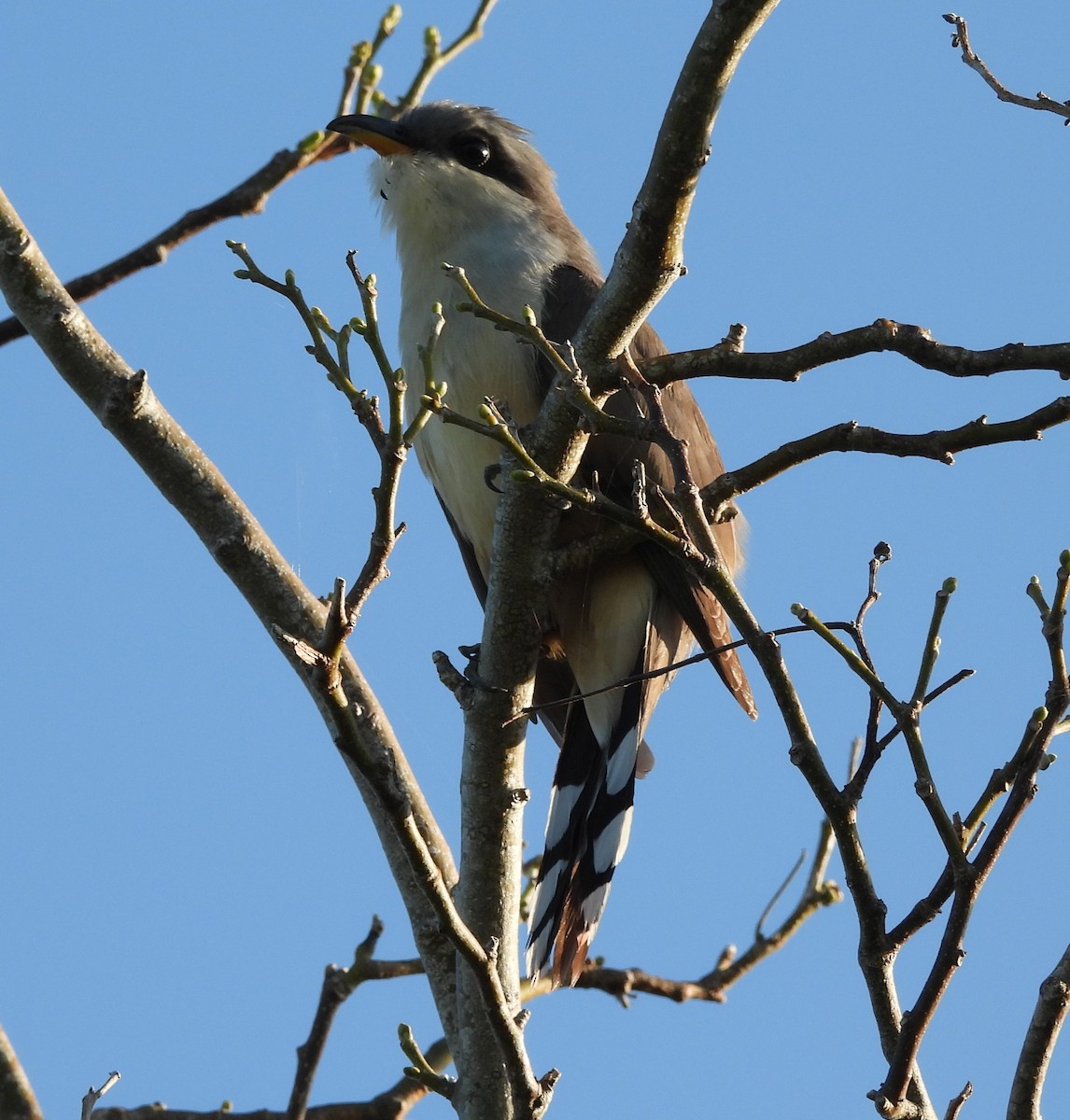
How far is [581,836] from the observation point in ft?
12.4

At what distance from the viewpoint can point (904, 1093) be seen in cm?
210

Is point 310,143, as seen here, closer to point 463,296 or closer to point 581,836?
point 463,296

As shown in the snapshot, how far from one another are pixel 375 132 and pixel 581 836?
2.27m

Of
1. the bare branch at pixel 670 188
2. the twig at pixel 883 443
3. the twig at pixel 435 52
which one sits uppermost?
the twig at pixel 435 52

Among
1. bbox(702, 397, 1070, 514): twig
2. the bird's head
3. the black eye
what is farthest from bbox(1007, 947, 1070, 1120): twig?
the black eye

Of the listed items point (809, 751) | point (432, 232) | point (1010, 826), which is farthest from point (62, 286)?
point (1010, 826)

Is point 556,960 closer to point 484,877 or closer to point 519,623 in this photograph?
point 484,877

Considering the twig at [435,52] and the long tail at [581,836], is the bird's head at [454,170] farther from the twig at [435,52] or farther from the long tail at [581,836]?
the long tail at [581,836]

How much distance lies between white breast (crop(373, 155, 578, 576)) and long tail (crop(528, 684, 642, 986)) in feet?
2.20

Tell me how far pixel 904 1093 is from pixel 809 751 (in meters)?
0.51

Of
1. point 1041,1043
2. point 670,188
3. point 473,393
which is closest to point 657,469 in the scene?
A: point 473,393

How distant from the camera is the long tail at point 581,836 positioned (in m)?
3.59

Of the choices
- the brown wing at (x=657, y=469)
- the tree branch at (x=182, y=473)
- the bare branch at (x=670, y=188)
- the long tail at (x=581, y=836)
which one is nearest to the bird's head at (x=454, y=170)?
the brown wing at (x=657, y=469)

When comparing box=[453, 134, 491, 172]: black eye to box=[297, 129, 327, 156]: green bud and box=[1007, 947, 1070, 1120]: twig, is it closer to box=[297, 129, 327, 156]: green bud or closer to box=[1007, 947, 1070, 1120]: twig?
box=[297, 129, 327, 156]: green bud
